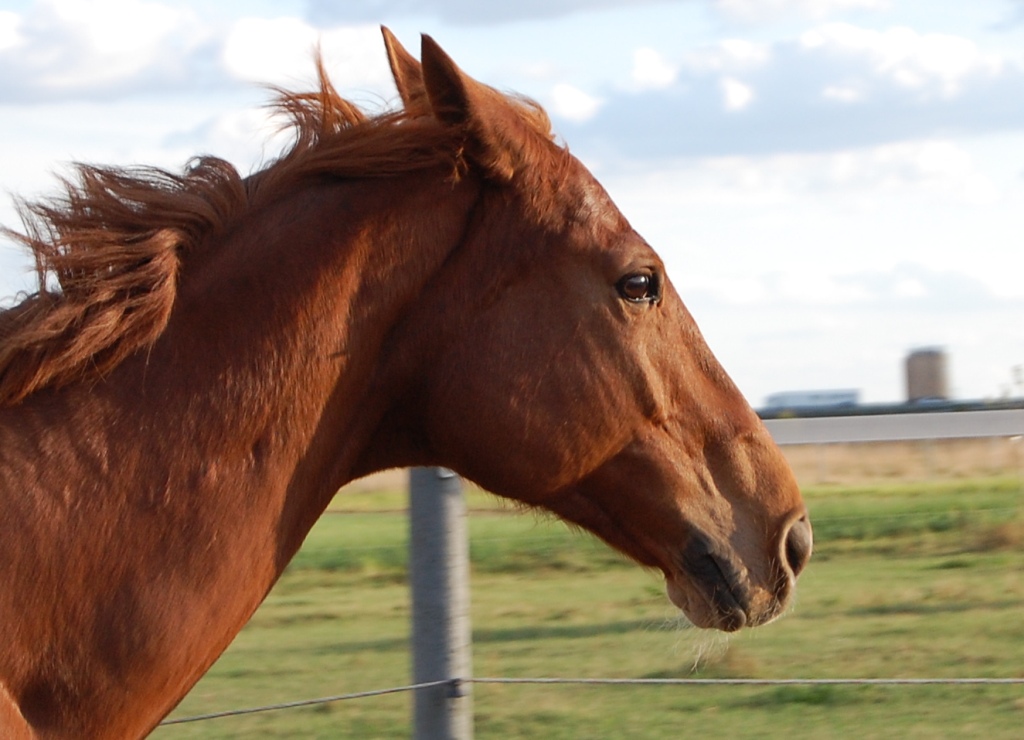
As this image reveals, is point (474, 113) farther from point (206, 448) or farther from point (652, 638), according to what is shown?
point (652, 638)

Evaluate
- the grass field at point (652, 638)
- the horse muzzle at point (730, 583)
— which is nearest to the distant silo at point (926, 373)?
the grass field at point (652, 638)

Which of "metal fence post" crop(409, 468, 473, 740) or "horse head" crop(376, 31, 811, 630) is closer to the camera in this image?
"horse head" crop(376, 31, 811, 630)

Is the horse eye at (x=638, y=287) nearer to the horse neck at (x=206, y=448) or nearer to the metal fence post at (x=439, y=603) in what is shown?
the horse neck at (x=206, y=448)

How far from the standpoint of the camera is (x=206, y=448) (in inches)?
85.1

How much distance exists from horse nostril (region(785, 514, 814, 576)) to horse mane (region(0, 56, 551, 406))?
927 mm

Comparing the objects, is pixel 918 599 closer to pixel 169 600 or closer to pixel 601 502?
pixel 601 502

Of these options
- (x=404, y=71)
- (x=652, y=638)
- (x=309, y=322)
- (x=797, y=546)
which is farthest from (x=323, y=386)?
(x=652, y=638)

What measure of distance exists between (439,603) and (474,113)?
5.22 feet

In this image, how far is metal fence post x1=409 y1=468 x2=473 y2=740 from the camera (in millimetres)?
3523

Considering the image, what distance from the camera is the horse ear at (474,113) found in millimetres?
2337

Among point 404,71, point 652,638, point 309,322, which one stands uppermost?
point 404,71

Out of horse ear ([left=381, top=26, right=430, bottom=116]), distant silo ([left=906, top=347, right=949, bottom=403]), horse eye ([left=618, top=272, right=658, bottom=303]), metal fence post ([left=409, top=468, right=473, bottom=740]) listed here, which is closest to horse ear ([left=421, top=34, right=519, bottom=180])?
horse ear ([left=381, top=26, right=430, bottom=116])

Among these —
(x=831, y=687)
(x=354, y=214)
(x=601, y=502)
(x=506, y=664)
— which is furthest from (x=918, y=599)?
(x=354, y=214)

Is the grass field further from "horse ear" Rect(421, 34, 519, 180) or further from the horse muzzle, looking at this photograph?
"horse ear" Rect(421, 34, 519, 180)
